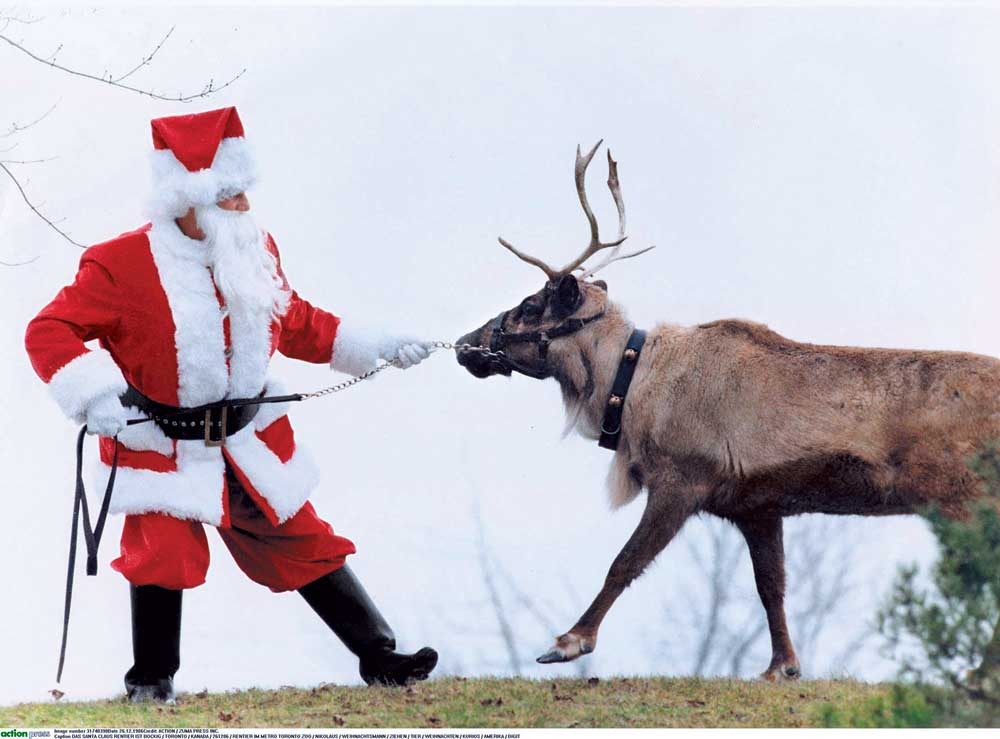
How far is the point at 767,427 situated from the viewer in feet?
20.3

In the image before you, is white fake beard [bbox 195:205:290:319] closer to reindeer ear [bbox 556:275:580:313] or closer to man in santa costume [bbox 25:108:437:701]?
man in santa costume [bbox 25:108:437:701]

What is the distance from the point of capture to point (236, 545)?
612 centimetres

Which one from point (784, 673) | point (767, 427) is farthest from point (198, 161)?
point (784, 673)

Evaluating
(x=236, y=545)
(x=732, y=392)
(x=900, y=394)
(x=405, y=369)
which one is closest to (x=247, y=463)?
(x=236, y=545)

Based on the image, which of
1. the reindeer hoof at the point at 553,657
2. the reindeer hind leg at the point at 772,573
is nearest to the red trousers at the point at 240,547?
the reindeer hoof at the point at 553,657

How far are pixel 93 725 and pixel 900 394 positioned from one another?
3767mm

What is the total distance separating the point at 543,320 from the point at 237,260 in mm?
1534

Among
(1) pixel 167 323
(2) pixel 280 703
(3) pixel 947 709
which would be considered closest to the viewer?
(3) pixel 947 709

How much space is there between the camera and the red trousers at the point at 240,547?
225 inches

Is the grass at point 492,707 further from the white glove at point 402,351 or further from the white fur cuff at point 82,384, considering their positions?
the white glove at point 402,351

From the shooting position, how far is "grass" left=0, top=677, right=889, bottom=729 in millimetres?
5812

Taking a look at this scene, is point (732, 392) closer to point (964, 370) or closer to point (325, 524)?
point (964, 370)

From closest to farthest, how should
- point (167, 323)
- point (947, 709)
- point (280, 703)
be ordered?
point (947, 709) → point (167, 323) → point (280, 703)

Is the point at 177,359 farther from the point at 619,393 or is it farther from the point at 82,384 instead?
the point at 619,393
